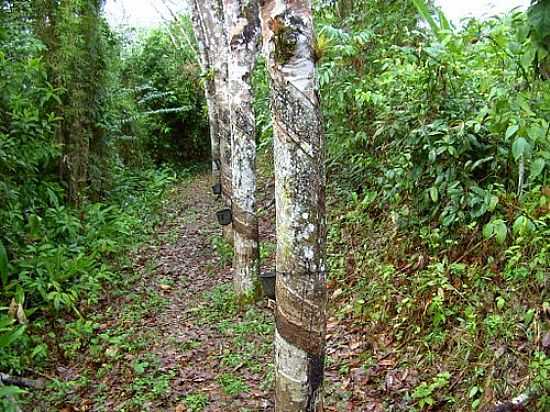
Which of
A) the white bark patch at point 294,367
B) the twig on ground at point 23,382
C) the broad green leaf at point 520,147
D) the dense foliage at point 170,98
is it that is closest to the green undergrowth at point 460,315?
the broad green leaf at point 520,147

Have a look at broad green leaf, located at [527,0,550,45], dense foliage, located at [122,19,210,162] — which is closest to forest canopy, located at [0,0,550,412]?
broad green leaf, located at [527,0,550,45]

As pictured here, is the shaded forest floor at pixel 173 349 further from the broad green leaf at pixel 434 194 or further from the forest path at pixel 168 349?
the broad green leaf at pixel 434 194

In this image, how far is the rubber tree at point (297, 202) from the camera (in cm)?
254

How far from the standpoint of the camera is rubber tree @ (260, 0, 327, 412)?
2539 millimetres

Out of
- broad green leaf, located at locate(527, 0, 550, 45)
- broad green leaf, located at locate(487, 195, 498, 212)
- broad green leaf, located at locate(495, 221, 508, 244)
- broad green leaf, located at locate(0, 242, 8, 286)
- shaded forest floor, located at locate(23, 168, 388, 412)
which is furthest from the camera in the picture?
broad green leaf, located at locate(0, 242, 8, 286)

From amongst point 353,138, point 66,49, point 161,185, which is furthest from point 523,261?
point 161,185

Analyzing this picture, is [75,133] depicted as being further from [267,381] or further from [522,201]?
[522,201]

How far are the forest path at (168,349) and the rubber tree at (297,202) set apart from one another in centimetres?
97

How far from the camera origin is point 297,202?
2.62 m

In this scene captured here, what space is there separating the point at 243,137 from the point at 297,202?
8.55ft

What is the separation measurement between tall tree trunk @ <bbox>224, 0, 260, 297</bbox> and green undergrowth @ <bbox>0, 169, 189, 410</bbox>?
1.14 metres

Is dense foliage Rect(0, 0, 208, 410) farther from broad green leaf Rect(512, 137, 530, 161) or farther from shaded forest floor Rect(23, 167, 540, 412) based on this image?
broad green leaf Rect(512, 137, 530, 161)

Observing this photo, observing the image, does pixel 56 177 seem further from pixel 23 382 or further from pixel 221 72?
pixel 23 382

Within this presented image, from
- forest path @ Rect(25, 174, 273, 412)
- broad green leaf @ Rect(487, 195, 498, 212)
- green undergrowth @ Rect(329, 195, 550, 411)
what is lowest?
forest path @ Rect(25, 174, 273, 412)
